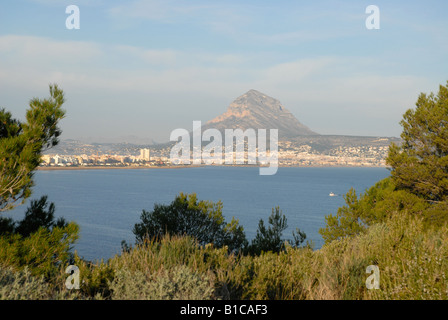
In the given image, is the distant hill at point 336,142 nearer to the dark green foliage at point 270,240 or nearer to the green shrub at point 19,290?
the dark green foliage at point 270,240

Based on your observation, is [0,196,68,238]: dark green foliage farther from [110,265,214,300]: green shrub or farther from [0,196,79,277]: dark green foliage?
[110,265,214,300]: green shrub

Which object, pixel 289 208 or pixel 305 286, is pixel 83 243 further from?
pixel 305 286

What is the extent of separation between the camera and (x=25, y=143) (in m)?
7.54

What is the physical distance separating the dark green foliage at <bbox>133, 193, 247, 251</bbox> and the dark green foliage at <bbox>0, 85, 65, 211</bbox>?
9950mm

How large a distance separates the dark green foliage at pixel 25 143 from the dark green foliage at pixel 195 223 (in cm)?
995

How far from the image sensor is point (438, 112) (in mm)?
18281

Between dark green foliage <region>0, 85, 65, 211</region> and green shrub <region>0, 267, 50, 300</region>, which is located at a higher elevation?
dark green foliage <region>0, 85, 65, 211</region>

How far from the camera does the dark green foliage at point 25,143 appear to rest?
7.13m

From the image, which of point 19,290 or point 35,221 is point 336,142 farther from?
point 19,290

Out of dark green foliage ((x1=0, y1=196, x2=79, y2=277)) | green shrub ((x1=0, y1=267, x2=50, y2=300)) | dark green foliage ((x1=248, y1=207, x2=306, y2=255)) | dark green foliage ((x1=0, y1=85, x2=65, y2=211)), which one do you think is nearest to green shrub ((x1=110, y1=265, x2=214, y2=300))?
green shrub ((x1=0, y1=267, x2=50, y2=300))

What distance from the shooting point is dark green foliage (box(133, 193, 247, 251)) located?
17.7 meters
